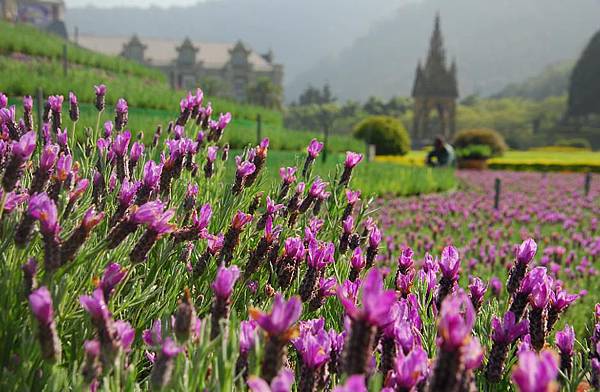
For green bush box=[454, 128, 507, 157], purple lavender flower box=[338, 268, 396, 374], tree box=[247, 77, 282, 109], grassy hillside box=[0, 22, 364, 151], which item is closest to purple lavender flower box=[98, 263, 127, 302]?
purple lavender flower box=[338, 268, 396, 374]

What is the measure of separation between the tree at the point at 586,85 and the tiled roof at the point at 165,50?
41.6 metres

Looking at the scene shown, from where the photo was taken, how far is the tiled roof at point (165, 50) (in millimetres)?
87188

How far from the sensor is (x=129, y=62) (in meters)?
21.3

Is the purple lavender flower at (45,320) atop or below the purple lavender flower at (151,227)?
below

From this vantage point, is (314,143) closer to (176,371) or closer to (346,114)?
(176,371)

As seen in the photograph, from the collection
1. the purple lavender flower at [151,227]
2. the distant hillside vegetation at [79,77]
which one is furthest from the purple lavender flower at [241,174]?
the distant hillside vegetation at [79,77]

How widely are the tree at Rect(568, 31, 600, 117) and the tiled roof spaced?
41.6 meters

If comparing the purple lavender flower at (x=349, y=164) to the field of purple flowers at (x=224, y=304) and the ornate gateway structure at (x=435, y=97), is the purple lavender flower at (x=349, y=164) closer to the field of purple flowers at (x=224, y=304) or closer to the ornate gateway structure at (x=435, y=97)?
the field of purple flowers at (x=224, y=304)

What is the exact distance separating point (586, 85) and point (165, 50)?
5786cm

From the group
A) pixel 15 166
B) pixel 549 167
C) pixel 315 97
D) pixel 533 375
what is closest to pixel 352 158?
pixel 15 166

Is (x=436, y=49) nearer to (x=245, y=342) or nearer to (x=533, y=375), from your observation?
(x=245, y=342)

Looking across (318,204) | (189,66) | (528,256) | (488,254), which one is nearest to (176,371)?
(528,256)

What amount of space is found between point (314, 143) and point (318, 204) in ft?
1.02

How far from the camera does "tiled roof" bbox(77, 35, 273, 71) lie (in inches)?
3433
